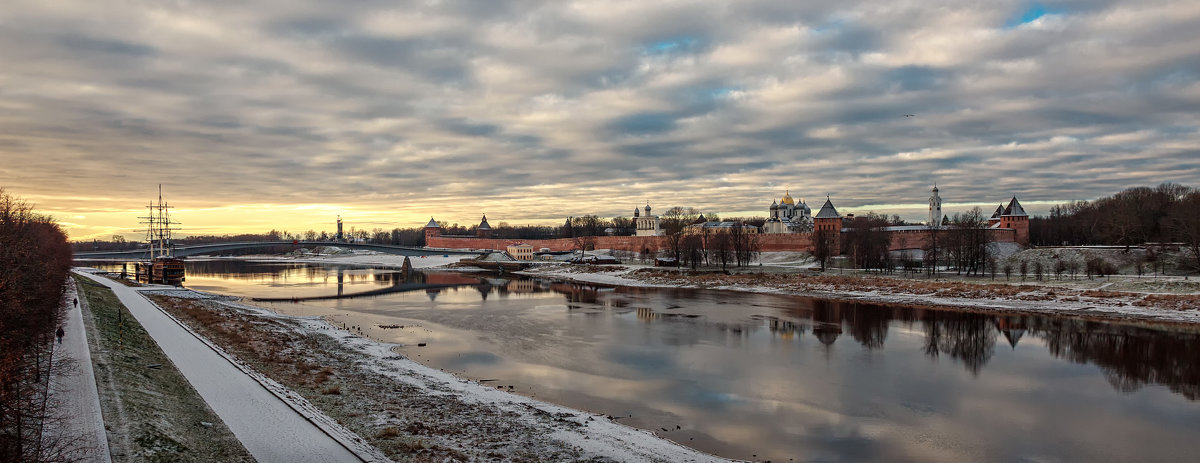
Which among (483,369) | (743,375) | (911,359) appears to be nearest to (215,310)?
(483,369)

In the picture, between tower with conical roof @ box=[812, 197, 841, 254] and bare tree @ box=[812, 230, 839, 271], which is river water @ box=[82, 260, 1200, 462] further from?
tower with conical roof @ box=[812, 197, 841, 254]

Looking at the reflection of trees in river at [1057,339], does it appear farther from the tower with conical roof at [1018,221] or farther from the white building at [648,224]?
the white building at [648,224]

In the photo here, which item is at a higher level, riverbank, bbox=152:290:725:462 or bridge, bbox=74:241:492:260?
bridge, bbox=74:241:492:260

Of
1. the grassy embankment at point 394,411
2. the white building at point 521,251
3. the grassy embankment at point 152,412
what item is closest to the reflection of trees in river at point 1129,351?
the grassy embankment at point 394,411

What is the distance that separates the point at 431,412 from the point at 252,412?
310 cm

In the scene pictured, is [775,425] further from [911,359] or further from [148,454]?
[148,454]

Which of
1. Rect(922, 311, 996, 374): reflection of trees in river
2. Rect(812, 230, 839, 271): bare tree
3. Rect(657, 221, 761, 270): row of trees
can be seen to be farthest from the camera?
Rect(657, 221, 761, 270): row of trees

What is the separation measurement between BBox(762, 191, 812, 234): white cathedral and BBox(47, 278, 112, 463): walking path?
82.4m

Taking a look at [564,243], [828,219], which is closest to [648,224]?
[564,243]

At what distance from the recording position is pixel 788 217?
9794 centimetres

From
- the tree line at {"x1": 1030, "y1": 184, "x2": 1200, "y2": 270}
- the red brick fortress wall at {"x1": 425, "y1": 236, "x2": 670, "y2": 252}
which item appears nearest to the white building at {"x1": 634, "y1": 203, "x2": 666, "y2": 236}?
the red brick fortress wall at {"x1": 425, "y1": 236, "x2": 670, "y2": 252}

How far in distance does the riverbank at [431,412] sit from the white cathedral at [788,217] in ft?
254

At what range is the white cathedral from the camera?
289ft

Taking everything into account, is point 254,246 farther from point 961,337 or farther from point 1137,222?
point 1137,222
